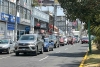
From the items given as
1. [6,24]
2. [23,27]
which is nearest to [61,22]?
[23,27]

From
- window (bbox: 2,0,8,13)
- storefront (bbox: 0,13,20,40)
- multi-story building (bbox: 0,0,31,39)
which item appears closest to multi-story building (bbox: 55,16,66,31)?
multi-story building (bbox: 0,0,31,39)

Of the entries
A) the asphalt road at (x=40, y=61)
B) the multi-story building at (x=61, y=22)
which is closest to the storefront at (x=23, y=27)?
the asphalt road at (x=40, y=61)

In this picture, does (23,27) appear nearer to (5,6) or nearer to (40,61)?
(5,6)

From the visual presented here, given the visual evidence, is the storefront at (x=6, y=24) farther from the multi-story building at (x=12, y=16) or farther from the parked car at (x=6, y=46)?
the parked car at (x=6, y=46)

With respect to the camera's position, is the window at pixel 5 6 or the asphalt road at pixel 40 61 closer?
the asphalt road at pixel 40 61

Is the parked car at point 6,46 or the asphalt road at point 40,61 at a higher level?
the parked car at point 6,46

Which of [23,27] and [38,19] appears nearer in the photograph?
[23,27]

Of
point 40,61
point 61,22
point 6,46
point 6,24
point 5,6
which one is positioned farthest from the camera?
point 61,22

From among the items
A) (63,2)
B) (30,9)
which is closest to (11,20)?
(30,9)

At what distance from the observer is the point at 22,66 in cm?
1806

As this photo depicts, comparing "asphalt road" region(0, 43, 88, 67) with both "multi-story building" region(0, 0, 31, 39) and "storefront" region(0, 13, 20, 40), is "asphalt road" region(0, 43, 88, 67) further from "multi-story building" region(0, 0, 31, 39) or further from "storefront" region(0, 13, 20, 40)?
"multi-story building" region(0, 0, 31, 39)

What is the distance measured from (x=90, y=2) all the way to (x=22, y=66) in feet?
17.8

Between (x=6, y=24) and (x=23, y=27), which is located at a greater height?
(x=6, y=24)

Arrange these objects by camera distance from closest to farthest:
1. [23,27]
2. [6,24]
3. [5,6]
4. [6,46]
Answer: [6,46] < [5,6] < [6,24] < [23,27]
